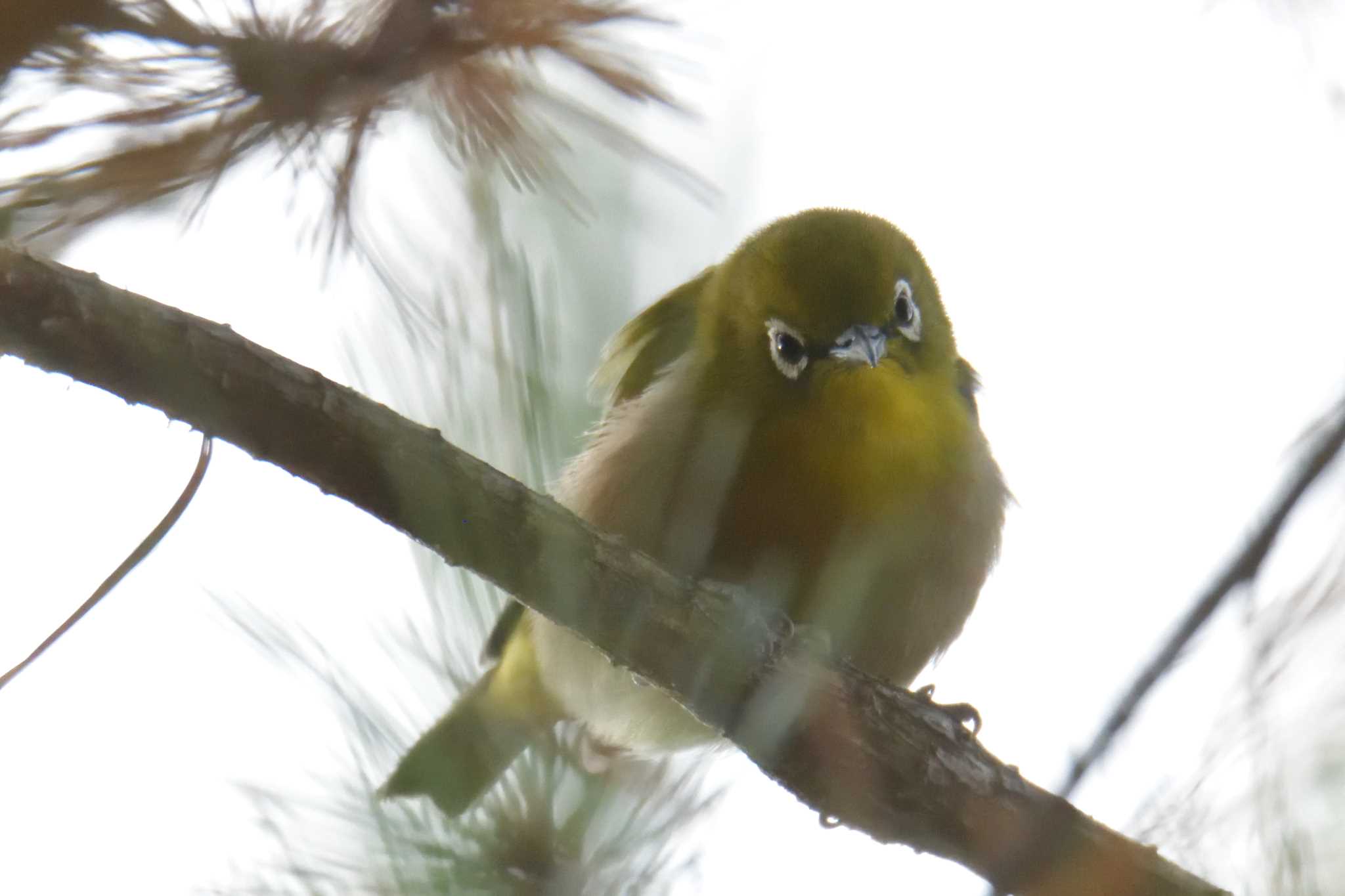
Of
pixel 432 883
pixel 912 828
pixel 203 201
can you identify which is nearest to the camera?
pixel 432 883

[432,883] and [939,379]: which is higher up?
[939,379]

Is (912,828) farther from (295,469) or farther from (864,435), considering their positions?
(295,469)

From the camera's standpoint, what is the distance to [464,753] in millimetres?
1873

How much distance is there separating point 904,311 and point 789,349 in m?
0.36

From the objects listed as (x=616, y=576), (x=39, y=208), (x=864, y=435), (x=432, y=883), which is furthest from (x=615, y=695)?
(x=39, y=208)

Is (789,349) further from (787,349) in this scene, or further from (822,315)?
(822,315)

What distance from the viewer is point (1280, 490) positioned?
1.63 meters

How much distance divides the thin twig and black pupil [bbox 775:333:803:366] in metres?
1.67

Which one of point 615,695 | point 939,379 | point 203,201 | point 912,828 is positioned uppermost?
point 939,379

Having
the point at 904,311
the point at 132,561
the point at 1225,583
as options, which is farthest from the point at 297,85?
the point at 904,311

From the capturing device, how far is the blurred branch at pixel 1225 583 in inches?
61.6

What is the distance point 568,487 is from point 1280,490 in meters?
2.27

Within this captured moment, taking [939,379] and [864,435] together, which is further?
[939,379]

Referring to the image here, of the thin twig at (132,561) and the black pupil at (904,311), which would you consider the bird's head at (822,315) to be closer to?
the black pupil at (904,311)
